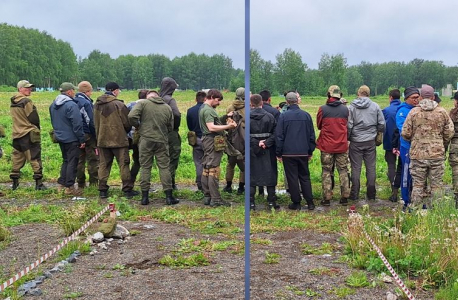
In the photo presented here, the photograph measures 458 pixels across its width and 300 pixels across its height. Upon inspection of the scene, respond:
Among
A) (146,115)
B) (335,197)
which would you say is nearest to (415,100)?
(335,197)

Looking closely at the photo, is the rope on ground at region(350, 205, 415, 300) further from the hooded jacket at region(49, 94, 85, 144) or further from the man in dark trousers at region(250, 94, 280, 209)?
the hooded jacket at region(49, 94, 85, 144)

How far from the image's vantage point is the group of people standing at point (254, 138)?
9.07 meters

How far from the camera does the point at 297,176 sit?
Answer: 9.27 meters

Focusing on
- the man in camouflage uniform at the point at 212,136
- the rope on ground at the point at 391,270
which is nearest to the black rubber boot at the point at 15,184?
the man in camouflage uniform at the point at 212,136

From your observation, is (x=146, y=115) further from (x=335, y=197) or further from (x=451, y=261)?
(x=451, y=261)

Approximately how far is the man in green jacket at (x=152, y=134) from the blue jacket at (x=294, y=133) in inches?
86.2

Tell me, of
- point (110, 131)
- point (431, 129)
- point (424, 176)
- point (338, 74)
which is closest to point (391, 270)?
point (424, 176)

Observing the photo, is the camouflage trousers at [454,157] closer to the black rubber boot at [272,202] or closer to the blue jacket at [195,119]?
the black rubber boot at [272,202]

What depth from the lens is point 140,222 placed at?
8.11m

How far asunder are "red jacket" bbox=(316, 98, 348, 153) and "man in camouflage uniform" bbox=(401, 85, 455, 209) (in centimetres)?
134

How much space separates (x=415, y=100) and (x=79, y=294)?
271 inches

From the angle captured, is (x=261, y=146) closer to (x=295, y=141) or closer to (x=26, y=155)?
(x=295, y=141)

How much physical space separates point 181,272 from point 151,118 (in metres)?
4.32

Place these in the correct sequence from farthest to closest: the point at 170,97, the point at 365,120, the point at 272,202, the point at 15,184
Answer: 1. the point at 15,184
2. the point at 170,97
3. the point at 365,120
4. the point at 272,202
